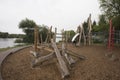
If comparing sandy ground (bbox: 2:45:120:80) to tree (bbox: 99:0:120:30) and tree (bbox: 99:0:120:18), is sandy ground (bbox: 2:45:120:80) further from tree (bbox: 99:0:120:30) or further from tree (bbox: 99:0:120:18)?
tree (bbox: 99:0:120:18)

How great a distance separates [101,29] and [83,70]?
1918 cm

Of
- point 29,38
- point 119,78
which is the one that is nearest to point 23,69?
point 119,78

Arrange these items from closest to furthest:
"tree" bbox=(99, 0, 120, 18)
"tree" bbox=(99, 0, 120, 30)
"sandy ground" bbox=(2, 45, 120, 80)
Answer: "sandy ground" bbox=(2, 45, 120, 80) < "tree" bbox=(99, 0, 120, 30) < "tree" bbox=(99, 0, 120, 18)

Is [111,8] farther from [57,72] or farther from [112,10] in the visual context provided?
[57,72]

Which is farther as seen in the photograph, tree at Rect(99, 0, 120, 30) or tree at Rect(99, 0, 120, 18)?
tree at Rect(99, 0, 120, 18)

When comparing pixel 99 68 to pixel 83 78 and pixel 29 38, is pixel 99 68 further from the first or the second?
pixel 29 38

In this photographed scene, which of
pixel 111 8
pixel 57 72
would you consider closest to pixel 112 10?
pixel 111 8

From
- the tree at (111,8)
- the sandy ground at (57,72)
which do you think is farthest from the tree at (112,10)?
the sandy ground at (57,72)

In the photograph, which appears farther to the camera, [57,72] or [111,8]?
[111,8]

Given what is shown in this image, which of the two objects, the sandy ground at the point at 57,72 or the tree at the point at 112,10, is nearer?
the sandy ground at the point at 57,72

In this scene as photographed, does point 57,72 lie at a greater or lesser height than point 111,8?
lesser

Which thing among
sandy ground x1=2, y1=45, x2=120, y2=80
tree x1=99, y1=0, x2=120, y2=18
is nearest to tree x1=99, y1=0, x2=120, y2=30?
tree x1=99, y1=0, x2=120, y2=18

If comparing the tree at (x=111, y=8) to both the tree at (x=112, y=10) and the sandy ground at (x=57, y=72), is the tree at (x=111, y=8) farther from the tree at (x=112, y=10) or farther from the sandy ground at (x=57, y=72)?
the sandy ground at (x=57, y=72)

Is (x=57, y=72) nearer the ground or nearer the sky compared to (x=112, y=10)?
nearer the ground
